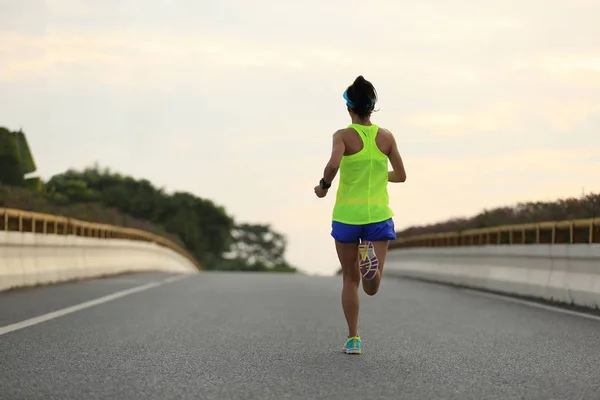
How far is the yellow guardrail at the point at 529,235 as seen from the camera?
587 inches

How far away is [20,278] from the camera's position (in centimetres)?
1775

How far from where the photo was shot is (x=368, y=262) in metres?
8.23

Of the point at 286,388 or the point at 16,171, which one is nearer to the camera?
the point at 286,388

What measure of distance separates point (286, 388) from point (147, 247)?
31286 mm

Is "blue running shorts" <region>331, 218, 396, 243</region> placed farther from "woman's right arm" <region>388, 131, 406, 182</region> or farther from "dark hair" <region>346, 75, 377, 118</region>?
"dark hair" <region>346, 75, 377, 118</region>

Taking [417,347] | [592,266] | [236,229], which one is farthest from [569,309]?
[236,229]

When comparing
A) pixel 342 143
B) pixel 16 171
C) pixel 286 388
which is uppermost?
pixel 16 171

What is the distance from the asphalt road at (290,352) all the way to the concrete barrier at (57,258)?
7.13 ft

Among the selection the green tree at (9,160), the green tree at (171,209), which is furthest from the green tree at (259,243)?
the green tree at (9,160)

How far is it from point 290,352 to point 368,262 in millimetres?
1226

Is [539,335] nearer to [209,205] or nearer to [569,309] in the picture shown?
[569,309]

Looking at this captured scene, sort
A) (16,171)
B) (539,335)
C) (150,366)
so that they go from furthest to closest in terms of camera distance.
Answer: (16,171) < (539,335) < (150,366)

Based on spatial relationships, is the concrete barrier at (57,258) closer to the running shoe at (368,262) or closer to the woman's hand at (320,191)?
the woman's hand at (320,191)

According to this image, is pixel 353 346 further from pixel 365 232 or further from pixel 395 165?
pixel 395 165
